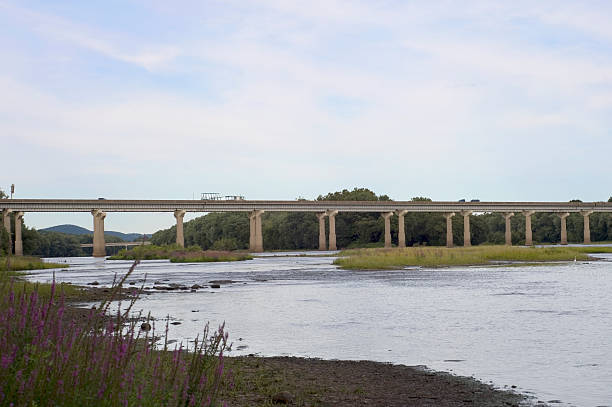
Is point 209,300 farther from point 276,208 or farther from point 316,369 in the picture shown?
point 276,208

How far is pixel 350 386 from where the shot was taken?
13.6 metres

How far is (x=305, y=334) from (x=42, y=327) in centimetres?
1598

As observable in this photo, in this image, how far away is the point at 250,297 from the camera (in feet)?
116

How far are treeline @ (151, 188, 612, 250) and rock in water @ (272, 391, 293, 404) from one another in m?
145

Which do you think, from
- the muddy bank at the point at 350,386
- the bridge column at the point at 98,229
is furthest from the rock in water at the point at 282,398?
the bridge column at the point at 98,229

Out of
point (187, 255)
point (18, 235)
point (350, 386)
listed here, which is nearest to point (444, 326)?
point (350, 386)

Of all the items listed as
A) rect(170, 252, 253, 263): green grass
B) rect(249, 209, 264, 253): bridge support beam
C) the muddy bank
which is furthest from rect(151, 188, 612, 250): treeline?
the muddy bank

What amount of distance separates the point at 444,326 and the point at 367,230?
149454 mm

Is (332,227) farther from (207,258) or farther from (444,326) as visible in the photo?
(444,326)

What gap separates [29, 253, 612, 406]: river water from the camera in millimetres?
15391

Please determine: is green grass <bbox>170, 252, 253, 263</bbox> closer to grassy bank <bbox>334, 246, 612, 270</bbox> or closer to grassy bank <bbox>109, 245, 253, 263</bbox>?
grassy bank <bbox>109, 245, 253, 263</bbox>

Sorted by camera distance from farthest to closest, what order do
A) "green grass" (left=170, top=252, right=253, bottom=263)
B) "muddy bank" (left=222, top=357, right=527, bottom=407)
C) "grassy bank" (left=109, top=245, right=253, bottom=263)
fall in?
1. "grassy bank" (left=109, top=245, right=253, bottom=263)
2. "green grass" (left=170, top=252, right=253, bottom=263)
3. "muddy bank" (left=222, top=357, right=527, bottom=407)

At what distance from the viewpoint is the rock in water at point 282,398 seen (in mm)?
12008

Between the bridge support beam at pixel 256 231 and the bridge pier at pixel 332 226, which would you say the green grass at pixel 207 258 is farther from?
the bridge pier at pixel 332 226
